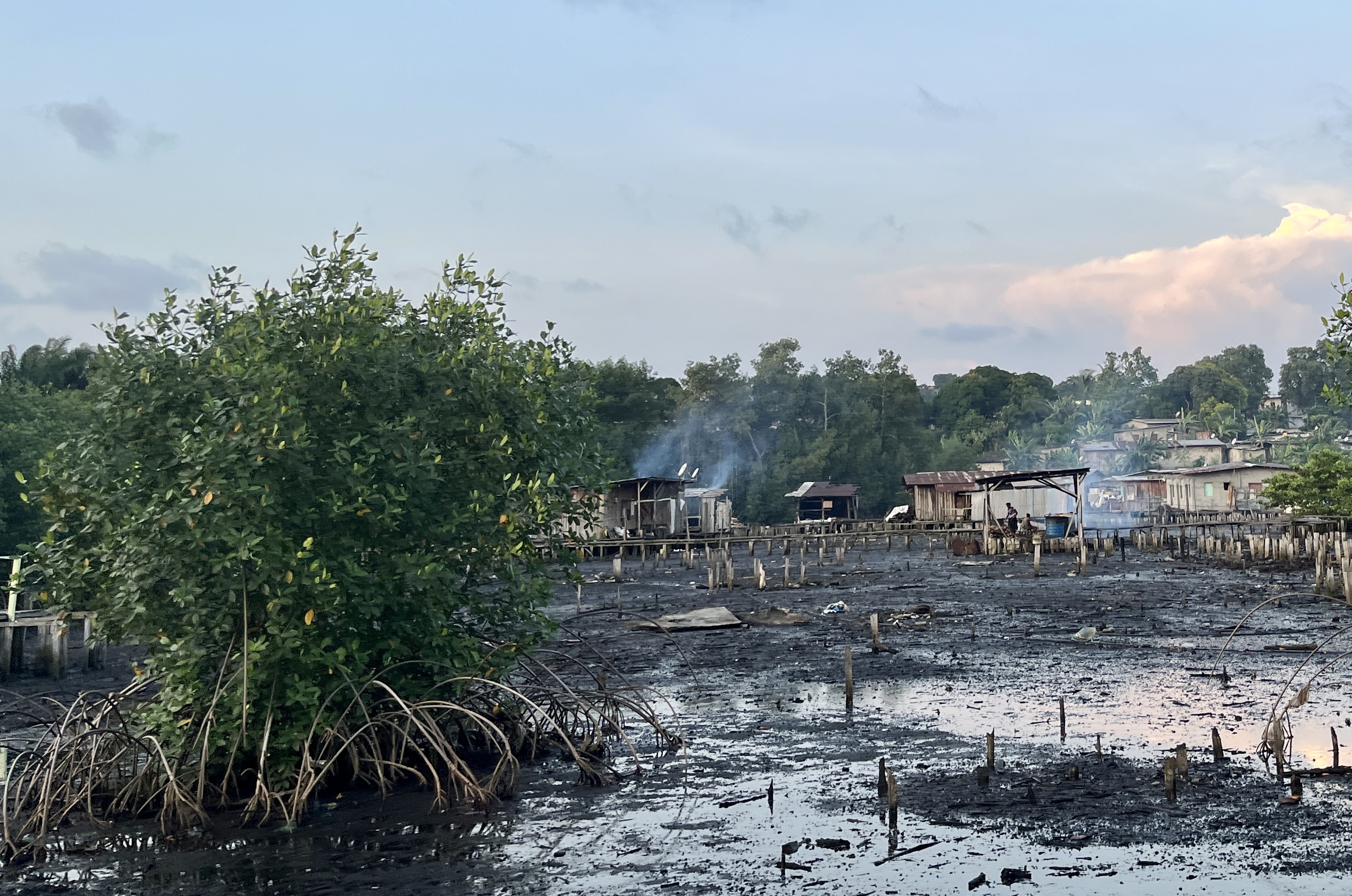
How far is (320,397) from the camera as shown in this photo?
13.2 metres

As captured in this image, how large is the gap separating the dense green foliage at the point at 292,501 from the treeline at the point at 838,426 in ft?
223

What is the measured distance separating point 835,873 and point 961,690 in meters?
9.63

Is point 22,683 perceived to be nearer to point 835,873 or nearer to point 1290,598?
point 835,873

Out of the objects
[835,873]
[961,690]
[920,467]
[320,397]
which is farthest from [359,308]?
[920,467]

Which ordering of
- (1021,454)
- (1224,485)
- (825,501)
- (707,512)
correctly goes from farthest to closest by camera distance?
(1021,454) < (825,501) < (707,512) < (1224,485)

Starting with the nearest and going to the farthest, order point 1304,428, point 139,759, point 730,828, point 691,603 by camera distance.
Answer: point 730,828, point 139,759, point 691,603, point 1304,428

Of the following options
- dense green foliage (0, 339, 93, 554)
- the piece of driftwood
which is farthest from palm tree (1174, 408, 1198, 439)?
dense green foliage (0, 339, 93, 554)

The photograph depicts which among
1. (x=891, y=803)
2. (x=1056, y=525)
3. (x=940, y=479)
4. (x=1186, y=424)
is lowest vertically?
(x=891, y=803)

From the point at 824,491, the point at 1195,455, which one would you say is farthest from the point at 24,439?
the point at 1195,455

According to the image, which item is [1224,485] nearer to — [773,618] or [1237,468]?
[1237,468]

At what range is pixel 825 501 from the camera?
309 ft

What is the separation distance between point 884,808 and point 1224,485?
76.8 meters

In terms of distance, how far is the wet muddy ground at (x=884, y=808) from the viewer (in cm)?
1052

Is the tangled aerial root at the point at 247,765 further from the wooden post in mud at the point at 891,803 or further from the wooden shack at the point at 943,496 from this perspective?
the wooden shack at the point at 943,496
